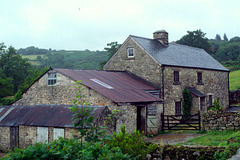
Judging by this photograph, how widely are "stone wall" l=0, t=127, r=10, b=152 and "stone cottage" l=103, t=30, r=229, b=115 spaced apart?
42.7 ft

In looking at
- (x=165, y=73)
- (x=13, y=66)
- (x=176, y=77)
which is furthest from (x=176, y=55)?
(x=13, y=66)

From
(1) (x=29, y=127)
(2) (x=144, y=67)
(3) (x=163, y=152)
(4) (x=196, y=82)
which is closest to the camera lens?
(3) (x=163, y=152)

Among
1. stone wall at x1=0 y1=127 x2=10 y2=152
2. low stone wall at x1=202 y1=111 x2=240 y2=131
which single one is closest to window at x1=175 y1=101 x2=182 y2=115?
low stone wall at x1=202 y1=111 x2=240 y2=131

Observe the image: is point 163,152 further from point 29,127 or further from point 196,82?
point 196,82

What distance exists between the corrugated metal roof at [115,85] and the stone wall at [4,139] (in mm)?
5702

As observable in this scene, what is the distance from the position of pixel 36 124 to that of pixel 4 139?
342 cm

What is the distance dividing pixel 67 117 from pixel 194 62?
17527 millimetres

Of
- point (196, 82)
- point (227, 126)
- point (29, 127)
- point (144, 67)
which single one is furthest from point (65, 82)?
point (196, 82)

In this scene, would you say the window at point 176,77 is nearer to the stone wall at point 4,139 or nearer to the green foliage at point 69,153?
the stone wall at point 4,139

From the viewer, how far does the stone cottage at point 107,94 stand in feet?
59.8

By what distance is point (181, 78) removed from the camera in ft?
90.8

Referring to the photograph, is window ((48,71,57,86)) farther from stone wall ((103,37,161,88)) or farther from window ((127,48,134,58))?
window ((127,48,134,58))

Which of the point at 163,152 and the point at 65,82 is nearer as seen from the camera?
the point at 163,152

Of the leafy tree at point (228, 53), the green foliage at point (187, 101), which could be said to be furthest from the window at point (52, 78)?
the leafy tree at point (228, 53)
